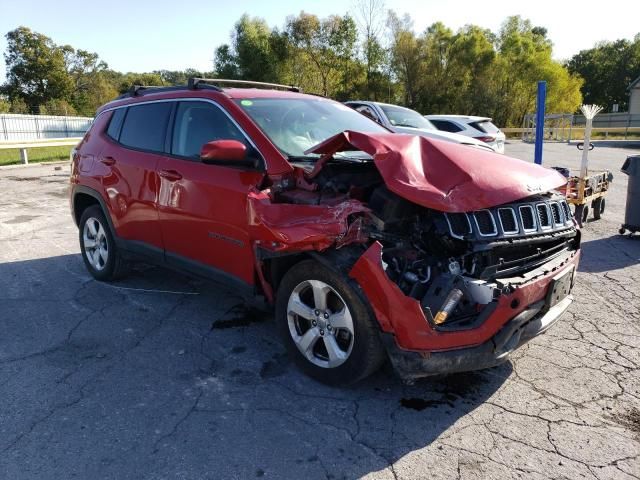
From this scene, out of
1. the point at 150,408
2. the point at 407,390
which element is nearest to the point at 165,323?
the point at 150,408

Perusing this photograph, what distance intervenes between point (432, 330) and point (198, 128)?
8.43ft

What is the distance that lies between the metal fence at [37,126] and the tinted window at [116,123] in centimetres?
1902

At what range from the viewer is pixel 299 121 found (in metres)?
4.23

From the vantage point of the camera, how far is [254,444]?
279 centimetres

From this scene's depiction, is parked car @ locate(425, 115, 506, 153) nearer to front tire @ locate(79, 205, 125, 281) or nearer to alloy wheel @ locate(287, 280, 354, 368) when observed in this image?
front tire @ locate(79, 205, 125, 281)

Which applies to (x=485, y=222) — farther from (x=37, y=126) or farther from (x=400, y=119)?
(x=37, y=126)

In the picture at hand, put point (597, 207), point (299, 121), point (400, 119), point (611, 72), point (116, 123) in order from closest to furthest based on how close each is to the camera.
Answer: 1. point (299, 121)
2. point (116, 123)
3. point (597, 207)
4. point (400, 119)
5. point (611, 72)

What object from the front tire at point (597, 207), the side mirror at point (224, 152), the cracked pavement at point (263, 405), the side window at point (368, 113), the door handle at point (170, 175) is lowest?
the cracked pavement at point (263, 405)

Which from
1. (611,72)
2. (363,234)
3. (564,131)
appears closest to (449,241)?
(363,234)

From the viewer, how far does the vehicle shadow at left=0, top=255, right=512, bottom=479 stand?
267 centimetres

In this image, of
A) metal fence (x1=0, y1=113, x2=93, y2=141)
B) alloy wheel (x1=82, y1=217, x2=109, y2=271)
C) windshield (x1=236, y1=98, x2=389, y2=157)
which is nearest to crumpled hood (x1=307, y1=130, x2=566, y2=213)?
windshield (x1=236, y1=98, x2=389, y2=157)

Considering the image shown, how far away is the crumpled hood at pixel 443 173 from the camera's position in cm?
296

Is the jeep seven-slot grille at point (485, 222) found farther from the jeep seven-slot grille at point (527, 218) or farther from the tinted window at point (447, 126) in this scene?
the tinted window at point (447, 126)

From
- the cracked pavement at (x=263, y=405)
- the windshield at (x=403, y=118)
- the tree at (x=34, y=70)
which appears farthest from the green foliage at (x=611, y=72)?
the cracked pavement at (x=263, y=405)
